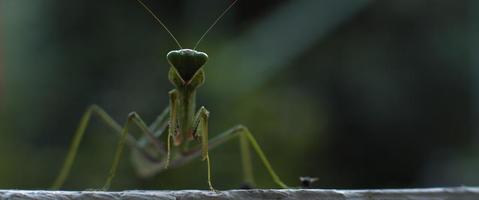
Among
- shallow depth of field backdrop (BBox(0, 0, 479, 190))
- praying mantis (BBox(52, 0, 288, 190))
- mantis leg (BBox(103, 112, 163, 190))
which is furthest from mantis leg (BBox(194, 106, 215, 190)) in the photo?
shallow depth of field backdrop (BBox(0, 0, 479, 190))

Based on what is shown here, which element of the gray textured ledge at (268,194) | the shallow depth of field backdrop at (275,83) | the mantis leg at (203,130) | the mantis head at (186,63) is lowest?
the gray textured ledge at (268,194)

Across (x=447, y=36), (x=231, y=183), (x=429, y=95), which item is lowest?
(x=231, y=183)

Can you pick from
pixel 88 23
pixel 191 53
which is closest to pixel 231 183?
pixel 88 23

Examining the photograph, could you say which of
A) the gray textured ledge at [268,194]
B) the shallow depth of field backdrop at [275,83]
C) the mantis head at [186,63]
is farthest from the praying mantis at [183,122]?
the shallow depth of field backdrop at [275,83]

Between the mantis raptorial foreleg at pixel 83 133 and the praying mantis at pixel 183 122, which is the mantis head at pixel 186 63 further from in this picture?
the mantis raptorial foreleg at pixel 83 133

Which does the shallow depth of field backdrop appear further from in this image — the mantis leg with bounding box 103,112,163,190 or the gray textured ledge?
the gray textured ledge

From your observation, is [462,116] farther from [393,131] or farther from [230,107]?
[230,107]

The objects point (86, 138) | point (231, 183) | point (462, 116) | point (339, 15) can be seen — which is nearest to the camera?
point (231, 183)
